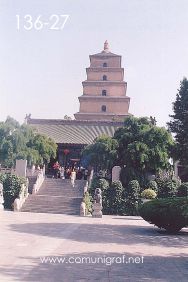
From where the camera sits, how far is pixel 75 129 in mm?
40250

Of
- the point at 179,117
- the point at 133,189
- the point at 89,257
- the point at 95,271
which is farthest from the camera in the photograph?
the point at 133,189

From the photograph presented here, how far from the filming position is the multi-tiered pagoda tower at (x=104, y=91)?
40938 millimetres

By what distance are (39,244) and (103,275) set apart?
10.1 feet

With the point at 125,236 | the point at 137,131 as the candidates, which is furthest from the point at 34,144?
the point at 125,236

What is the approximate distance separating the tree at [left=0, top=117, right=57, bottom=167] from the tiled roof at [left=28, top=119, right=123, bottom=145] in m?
6.47

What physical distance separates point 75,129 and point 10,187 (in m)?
16.5

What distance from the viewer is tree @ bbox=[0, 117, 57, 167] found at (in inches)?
1144

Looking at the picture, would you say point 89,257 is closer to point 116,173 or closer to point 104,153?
point 116,173

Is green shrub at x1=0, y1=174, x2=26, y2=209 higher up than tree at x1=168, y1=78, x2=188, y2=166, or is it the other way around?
tree at x1=168, y1=78, x2=188, y2=166

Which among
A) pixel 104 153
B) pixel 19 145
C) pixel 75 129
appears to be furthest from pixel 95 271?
pixel 75 129

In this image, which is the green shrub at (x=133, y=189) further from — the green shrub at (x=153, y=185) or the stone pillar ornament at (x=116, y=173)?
the stone pillar ornament at (x=116, y=173)

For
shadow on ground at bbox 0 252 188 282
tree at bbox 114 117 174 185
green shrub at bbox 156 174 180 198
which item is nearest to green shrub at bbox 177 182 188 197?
green shrub at bbox 156 174 180 198

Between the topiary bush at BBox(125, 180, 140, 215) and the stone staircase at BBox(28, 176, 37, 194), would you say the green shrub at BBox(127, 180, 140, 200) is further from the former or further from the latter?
the stone staircase at BBox(28, 176, 37, 194)

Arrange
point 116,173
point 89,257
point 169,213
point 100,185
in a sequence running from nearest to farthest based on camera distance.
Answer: point 89,257, point 169,213, point 100,185, point 116,173
